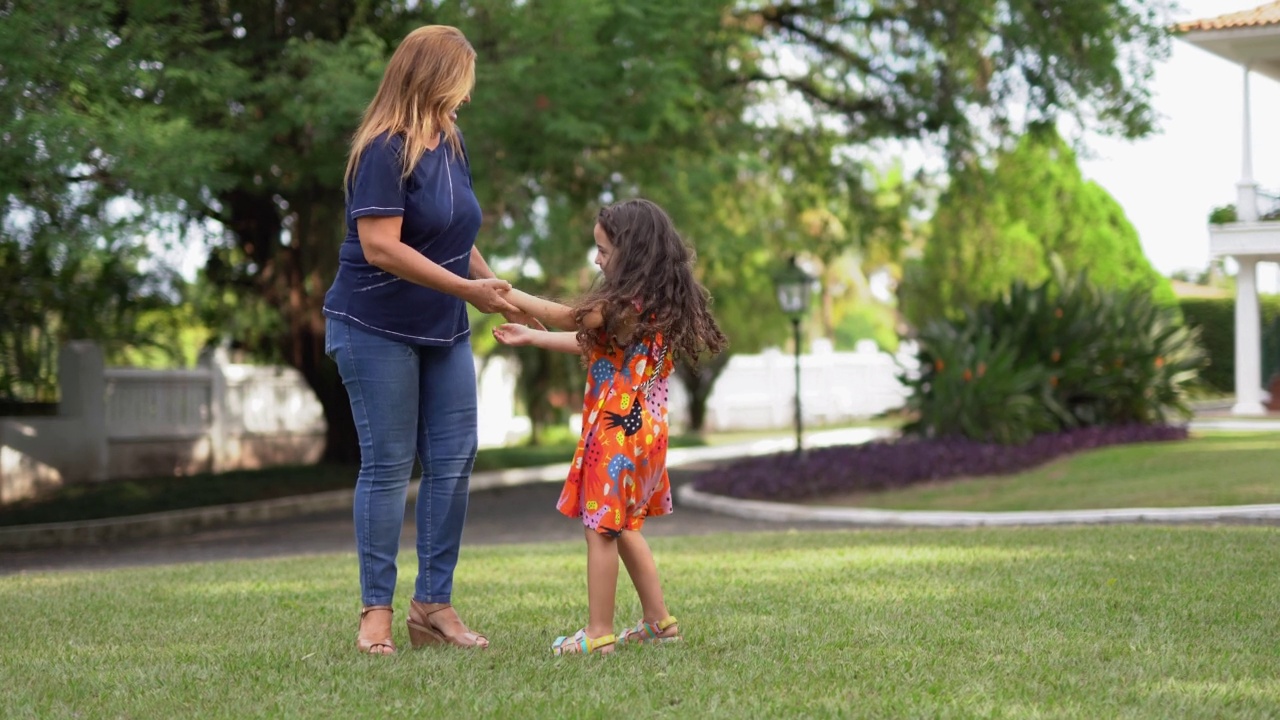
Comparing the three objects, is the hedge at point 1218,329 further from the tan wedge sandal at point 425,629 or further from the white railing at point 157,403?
the tan wedge sandal at point 425,629

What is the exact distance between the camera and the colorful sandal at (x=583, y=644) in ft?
14.7

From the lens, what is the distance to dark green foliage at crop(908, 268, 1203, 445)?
1628cm

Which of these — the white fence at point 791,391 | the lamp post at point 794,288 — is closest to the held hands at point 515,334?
the lamp post at point 794,288

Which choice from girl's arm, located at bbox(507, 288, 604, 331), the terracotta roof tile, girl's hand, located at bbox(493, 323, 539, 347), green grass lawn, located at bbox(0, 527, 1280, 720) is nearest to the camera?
green grass lawn, located at bbox(0, 527, 1280, 720)

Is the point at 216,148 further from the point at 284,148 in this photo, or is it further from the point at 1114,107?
the point at 1114,107

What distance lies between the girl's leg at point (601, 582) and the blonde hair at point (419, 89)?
139cm

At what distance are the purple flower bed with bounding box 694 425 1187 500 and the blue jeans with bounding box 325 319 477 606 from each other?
10415mm

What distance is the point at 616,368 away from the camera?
466 cm

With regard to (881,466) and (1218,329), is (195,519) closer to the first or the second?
(881,466)

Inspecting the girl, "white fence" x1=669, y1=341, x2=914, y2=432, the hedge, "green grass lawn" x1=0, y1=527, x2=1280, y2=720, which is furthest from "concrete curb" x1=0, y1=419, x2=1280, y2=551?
"white fence" x1=669, y1=341, x2=914, y2=432

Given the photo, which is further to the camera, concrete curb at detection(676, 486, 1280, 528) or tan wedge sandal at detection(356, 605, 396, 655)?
concrete curb at detection(676, 486, 1280, 528)

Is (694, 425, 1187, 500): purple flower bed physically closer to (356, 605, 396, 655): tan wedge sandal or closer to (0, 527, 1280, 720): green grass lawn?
(0, 527, 1280, 720): green grass lawn

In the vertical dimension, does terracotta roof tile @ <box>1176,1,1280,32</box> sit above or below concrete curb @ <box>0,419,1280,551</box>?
above

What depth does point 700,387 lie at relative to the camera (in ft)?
99.1
